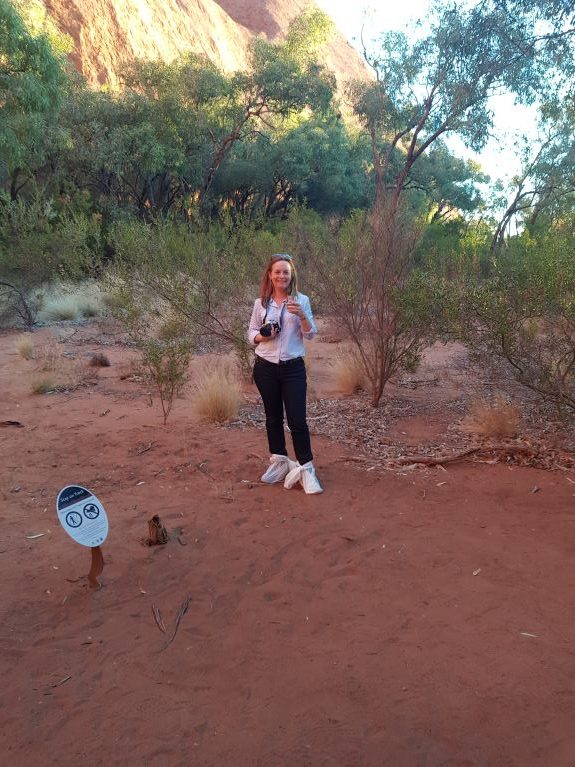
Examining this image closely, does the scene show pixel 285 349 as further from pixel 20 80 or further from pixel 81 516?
pixel 20 80

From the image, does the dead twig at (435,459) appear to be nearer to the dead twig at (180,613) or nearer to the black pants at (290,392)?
the black pants at (290,392)

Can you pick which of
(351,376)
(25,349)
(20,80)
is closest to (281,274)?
(351,376)

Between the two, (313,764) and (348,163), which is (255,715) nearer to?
(313,764)

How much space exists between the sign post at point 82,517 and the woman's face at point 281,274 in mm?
2066

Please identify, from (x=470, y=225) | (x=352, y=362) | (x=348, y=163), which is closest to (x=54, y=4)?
(x=348, y=163)

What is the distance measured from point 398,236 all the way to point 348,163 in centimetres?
2093

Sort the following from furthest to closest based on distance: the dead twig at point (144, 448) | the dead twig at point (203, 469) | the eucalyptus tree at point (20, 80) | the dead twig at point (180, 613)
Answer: the eucalyptus tree at point (20, 80) → the dead twig at point (144, 448) → the dead twig at point (203, 469) → the dead twig at point (180, 613)

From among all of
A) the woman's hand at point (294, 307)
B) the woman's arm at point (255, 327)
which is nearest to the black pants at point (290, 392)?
the woman's arm at point (255, 327)

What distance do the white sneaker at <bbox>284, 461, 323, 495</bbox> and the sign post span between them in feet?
5.62

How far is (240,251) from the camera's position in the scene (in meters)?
11.2

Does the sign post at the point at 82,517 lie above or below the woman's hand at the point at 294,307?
below

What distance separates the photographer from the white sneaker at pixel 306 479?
15.0 ft

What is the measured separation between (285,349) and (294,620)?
6.60ft

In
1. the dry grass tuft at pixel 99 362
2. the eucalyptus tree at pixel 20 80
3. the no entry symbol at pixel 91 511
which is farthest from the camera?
the eucalyptus tree at pixel 20 80
